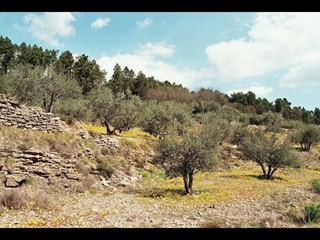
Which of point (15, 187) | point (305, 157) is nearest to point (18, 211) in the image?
point (15, 187)

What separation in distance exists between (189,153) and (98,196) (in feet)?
20.8

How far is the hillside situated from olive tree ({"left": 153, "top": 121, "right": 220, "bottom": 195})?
4.69 feet

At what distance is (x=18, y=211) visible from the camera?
531 inches

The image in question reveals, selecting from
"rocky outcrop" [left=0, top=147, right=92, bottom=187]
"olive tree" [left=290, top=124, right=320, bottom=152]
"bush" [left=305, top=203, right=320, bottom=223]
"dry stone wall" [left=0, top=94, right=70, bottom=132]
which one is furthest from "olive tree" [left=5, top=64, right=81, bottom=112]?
"olive tree" [left=290, top=124, right=320, bottom=152]

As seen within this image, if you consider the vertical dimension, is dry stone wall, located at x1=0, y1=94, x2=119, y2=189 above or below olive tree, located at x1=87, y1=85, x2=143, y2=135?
below

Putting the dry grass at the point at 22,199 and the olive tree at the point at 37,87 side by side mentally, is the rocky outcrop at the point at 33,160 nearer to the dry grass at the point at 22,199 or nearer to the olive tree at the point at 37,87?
the dry grass at the point at 22,199

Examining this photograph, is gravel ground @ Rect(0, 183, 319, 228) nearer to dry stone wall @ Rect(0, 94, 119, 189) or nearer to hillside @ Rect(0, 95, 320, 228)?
hillside @ Rect(0, 95, 320, 228)

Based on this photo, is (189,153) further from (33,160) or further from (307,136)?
(307,136)

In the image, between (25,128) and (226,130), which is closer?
(25,128)

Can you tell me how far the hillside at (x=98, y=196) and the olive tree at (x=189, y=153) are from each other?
1430mm

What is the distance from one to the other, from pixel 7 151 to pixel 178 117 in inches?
1583

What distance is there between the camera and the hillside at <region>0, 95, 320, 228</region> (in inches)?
492
